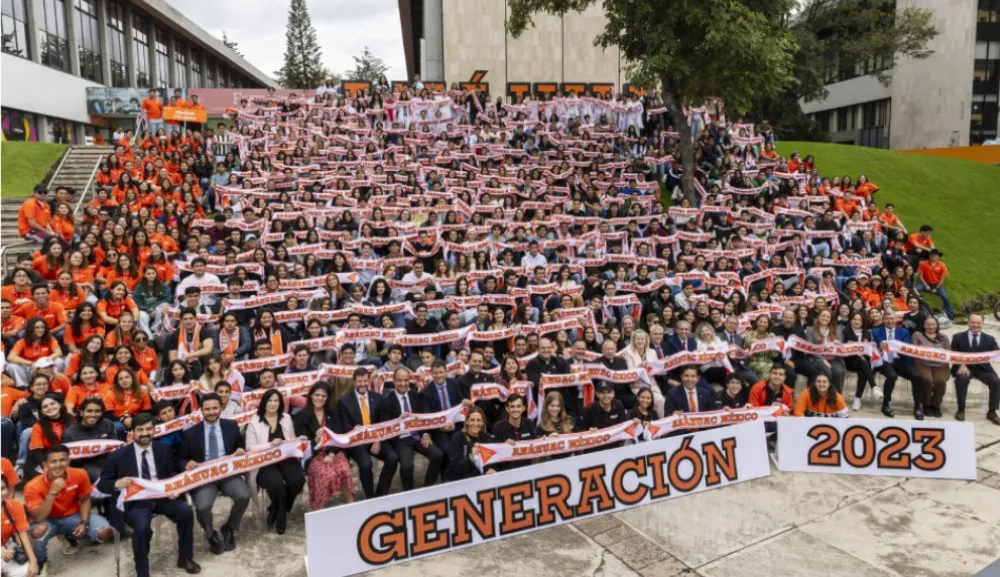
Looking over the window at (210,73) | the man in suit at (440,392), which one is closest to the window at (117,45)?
the window at (210,73)

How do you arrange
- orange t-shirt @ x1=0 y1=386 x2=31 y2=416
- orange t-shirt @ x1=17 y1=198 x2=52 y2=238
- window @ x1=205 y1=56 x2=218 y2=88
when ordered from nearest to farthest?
orange t-shirt @ x1=0 y1=386 x2=31 y2=416 → orange t-shirt @ x1=17 y1=198 x2=52 y2=238 → window @ x1=205 y1=56 x2=218 y2=88

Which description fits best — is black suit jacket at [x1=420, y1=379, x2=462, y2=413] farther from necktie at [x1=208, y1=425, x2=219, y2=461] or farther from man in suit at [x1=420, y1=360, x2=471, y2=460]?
necktie at [x1=208, y1=425, x2=219, y2=461]

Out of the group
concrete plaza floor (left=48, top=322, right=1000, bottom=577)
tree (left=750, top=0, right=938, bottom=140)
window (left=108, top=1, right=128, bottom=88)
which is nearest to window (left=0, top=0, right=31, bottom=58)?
window (left=108, top=1, right=128, bottom=88)

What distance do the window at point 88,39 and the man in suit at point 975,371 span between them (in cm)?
4346

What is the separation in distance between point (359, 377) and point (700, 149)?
17.9 m

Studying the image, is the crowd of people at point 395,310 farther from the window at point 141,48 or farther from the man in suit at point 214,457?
the window at point 141,48

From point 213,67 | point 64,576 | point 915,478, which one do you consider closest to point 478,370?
point 64,576

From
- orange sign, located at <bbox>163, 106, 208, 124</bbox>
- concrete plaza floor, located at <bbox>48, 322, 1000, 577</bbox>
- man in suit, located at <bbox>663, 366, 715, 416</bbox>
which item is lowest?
concrete plaza floor, located at <bbox>48, 322, 1000, 577</bbox>

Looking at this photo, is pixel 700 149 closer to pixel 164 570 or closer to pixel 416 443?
pixel 416 443

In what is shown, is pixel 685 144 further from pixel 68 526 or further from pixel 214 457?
pixel 68 526

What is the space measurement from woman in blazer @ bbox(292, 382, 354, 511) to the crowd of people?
0.03m

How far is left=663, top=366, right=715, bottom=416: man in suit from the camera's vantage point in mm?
9188

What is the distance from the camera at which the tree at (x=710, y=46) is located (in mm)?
16859

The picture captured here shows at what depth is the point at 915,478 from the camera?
343 inches
